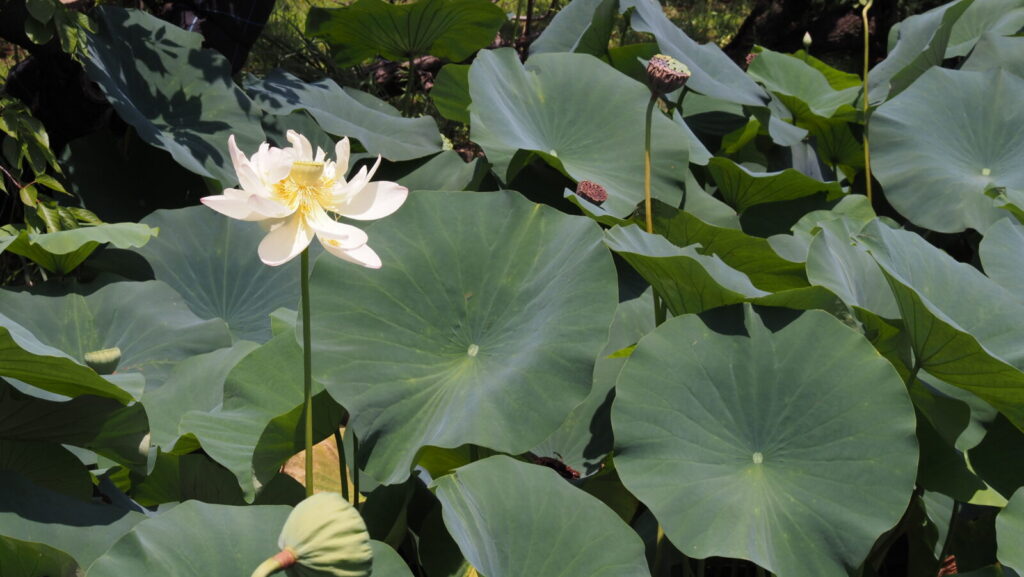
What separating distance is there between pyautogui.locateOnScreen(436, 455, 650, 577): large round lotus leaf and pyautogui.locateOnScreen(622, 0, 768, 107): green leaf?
57.2 inches

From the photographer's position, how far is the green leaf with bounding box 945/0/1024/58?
294 cm

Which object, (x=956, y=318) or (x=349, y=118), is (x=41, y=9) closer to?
(x=349, y=118)

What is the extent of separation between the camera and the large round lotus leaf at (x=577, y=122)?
7.04ft

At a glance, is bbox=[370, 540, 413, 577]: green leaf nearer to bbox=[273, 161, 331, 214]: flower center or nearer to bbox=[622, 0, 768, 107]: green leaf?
bbox=[273, 161, 331, 214]: flower center

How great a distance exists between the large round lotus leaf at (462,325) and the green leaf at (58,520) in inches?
13.3

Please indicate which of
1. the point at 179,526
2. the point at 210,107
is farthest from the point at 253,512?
the point at 210,107

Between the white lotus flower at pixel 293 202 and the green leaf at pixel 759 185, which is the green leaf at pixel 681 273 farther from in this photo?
the green leaf at pixel 759 185

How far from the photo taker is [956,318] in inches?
61.8

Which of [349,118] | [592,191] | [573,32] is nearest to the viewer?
[592,191]

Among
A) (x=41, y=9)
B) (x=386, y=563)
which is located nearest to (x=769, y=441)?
(x=386, y=563)

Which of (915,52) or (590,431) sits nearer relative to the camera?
(590,431)

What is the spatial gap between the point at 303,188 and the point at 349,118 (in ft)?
5.47

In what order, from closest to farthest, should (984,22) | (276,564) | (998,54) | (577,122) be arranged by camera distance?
(276,564), (577,122), (998,54), (984,22)

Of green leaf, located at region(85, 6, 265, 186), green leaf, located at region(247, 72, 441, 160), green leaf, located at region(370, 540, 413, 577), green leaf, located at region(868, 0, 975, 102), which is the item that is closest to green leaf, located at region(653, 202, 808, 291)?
green leaf, located at region(247, 72, 441, 160)
